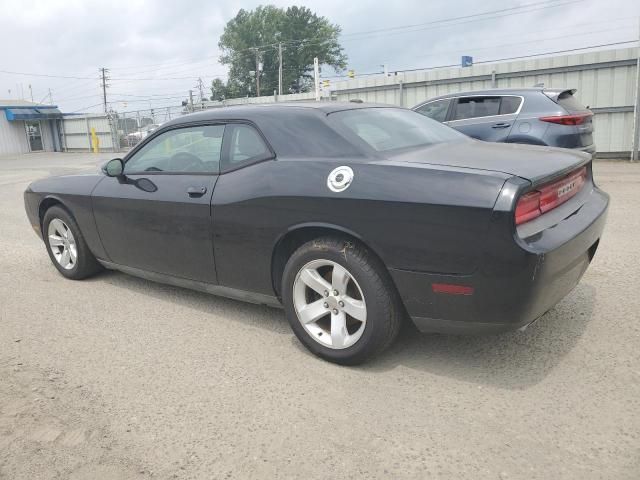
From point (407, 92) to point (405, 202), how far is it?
47.6 feet

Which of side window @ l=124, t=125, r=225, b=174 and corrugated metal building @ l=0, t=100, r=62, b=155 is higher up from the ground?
corrugated metal building @ l=0, t=100, r=62, b=155

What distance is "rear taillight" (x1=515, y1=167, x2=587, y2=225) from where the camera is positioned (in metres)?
2.63

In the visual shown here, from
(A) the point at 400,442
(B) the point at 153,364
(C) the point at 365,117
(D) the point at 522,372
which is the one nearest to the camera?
(A) the point at 400,442

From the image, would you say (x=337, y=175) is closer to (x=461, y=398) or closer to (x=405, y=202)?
(x=405, y=202)

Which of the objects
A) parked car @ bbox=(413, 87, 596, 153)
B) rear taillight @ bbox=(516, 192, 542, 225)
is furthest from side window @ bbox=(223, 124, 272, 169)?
parked car @ bbox=(413, 87, 596, 153)

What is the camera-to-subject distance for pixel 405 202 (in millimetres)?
2754

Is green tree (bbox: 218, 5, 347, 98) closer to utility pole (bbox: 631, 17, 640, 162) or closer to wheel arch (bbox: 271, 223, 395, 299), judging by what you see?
utility pole (bbox: 631, 17, 640, 162)

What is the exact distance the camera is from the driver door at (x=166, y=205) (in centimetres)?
374

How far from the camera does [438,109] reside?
8.64 metres

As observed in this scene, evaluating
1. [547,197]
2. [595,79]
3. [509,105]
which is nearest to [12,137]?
[595,79]

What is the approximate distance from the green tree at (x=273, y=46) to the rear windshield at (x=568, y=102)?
70926mm

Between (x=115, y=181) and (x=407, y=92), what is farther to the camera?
(x=407, y=92)

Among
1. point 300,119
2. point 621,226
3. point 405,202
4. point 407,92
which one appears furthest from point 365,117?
point 407,92

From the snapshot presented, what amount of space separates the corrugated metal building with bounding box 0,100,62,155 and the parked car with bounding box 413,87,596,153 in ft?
111
